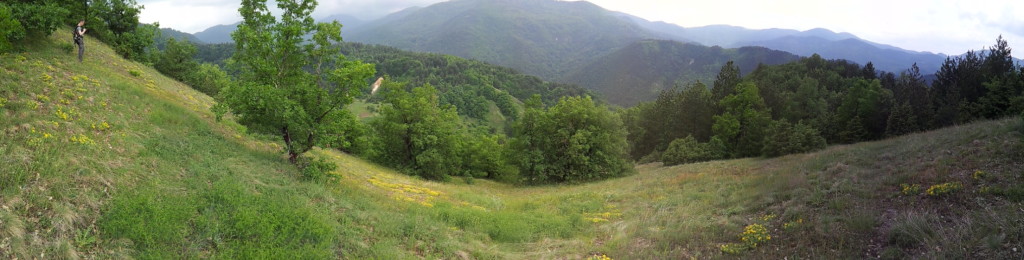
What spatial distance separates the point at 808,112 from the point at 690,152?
38.6m

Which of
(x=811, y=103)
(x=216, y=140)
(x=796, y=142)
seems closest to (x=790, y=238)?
(x=216, y=140)

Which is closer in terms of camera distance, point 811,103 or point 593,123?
point 593,123

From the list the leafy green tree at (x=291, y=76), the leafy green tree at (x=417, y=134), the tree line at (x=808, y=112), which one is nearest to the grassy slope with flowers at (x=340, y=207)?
the leafy green tree at (x=291, y=76)

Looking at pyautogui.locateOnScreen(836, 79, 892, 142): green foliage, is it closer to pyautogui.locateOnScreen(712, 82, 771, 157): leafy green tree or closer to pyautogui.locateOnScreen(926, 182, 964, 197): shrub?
pyautogui.locateOnScreen(712, 82, 771, 157): leafy green tree

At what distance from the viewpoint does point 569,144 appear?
3800 centimetres

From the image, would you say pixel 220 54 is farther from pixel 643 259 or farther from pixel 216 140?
pixel 643 259

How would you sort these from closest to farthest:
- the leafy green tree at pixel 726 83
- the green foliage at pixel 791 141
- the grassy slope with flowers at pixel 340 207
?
the grassy slope with flowers at pixel 340 207
the green foliage at pixel 791 141
the leafy green tree at pixel 726 83

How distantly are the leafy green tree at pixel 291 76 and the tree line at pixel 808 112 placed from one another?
3895cm

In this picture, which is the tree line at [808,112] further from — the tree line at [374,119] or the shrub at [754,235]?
the shrub at [754,235]

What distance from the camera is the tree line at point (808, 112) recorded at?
1572 inches

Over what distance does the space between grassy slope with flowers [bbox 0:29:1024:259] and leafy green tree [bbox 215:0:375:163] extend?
1561mm

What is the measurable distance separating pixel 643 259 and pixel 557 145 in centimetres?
2856

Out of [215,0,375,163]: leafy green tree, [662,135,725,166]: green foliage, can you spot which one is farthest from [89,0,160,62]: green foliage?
[662,135,725,166]: green foliage

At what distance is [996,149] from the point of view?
1294cm
